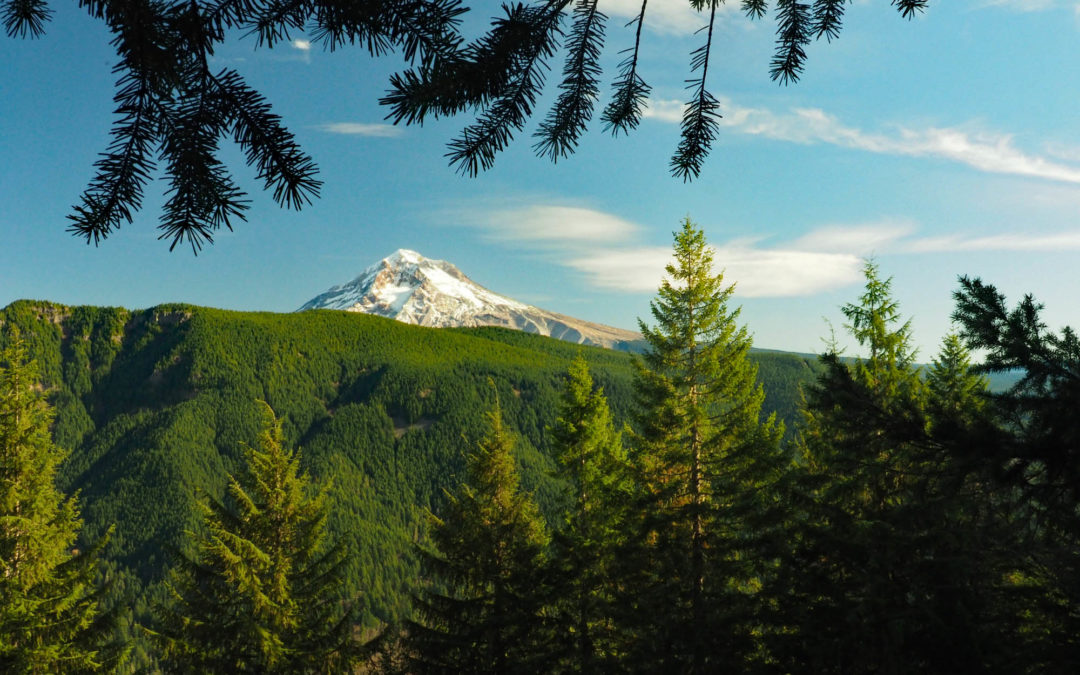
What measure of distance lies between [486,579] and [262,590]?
16.3 ft

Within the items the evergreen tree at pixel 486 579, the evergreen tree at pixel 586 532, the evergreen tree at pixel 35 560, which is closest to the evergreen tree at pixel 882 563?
the evergreen tree at pixel 586 532

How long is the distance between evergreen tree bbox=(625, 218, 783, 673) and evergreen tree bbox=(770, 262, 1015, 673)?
1068mm

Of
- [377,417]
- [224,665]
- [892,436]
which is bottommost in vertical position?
[377,417]

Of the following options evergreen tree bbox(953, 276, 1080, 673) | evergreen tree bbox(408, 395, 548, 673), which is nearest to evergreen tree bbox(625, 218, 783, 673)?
evergreen tree bbox(408, 395, 548, 673)

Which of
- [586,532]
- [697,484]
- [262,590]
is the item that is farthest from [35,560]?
[697,484]

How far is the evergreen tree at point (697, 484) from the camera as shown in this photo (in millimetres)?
10836

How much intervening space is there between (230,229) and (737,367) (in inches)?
542

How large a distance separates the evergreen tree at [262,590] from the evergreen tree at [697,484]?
7094 millimetres

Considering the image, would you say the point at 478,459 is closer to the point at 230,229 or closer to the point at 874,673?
the point at 874,673

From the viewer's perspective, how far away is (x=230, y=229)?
1509 mm

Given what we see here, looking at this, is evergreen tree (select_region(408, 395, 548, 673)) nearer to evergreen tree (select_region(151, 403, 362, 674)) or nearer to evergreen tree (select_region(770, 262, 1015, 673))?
evergreen tree (select_region(151, 403, 362, 674))

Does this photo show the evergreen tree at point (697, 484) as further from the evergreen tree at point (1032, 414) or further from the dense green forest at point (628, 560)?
the evergreen tree at point (1032, 414)

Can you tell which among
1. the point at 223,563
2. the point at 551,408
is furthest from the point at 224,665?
the point at 551,408

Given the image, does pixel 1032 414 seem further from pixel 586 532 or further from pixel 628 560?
pixel 586 532
